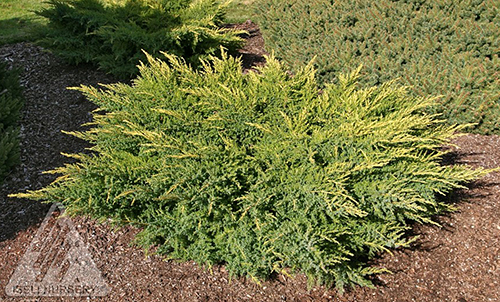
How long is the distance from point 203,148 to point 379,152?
3.76 feet

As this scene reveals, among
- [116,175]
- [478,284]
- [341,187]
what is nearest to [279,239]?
[341,187]

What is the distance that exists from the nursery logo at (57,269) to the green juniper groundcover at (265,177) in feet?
1.46

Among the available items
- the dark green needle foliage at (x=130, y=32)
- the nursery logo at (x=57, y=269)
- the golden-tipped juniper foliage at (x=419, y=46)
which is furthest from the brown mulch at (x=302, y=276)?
the dark green needle foliage at (x=130, y=32)

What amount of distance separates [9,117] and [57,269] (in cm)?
230

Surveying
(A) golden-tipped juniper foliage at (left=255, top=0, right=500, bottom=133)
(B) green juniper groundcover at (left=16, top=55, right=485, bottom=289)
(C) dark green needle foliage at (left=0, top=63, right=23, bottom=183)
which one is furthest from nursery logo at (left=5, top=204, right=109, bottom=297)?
(A) golden-tipped juniper foliage at (left=255, top=0, right=500, bottom=133)

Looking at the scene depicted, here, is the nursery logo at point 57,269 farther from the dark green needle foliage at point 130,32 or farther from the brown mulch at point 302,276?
the dark green needle foliage at point 130,32

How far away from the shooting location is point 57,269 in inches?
133

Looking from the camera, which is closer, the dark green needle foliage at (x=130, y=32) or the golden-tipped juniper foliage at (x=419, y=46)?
the golden-tipped juniper foliage at (x=419, y=46)

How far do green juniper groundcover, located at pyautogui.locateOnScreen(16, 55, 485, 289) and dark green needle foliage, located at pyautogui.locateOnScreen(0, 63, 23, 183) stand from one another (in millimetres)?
1467

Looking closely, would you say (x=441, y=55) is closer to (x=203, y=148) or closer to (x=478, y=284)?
(x=478, y=284)

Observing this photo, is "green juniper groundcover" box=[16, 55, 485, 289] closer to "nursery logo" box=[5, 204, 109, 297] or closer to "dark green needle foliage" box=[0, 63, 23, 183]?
"nursery logo" box=[5, 204, 109, 297]

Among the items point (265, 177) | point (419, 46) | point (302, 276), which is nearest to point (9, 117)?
point (265, 177)

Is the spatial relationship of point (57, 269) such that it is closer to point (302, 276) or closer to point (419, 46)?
point (302, 276)

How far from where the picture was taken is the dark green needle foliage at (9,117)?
4.30m
